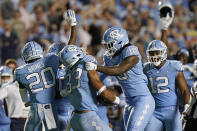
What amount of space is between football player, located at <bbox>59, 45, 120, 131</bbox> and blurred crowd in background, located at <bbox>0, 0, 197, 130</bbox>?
7.07 m

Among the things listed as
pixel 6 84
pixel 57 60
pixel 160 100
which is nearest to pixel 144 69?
pixel 160 100

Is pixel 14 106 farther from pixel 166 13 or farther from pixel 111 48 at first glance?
pixel 166 13

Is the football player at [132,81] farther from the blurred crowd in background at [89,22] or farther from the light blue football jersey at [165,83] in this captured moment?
the blurred crowd in background at [89,22]

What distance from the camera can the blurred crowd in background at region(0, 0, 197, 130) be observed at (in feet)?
43.8

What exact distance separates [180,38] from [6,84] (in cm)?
696

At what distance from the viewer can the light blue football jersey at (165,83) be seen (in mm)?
7059

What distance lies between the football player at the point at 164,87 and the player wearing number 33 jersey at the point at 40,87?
1.36 metres

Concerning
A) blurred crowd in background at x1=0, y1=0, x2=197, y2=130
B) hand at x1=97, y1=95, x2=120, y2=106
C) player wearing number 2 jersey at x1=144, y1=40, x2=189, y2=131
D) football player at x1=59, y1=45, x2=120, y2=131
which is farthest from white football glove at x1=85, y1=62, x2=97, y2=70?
blurred crowd in background at x1=0, y1=0, x2=197, y2=130

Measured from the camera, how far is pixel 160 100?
23.2 feet

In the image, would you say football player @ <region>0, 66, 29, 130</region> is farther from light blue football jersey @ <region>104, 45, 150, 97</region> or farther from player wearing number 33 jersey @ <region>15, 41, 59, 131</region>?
light blue football jersey @ <region>104, 45, 150, 97</region>

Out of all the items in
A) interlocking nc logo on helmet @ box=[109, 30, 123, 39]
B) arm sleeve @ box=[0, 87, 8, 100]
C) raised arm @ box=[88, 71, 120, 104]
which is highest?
interlocking nc logo on helmet @ box=[109, 30, 123, 39]

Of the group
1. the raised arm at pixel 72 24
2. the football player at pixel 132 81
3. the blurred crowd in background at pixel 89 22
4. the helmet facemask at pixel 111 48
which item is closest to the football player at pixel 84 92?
the football player at pixel 132 81

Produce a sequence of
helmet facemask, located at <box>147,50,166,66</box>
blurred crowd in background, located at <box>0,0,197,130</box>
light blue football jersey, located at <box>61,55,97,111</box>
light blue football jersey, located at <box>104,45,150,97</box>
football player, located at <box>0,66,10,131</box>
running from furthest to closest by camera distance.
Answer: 1. blurred crowd in background, located at <box>0,0,197,130</box>
2. football player, located at <box>0,66,10,131</box>
3. helmet facemask, located at <box>147,50,166,66</box>
4. light blue football jersey, located at <box>104,45,150,97</box>
5. light blue football jersey, located at <box>61,55,97,111</box>

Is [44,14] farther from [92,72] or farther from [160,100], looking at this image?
[92,72]
